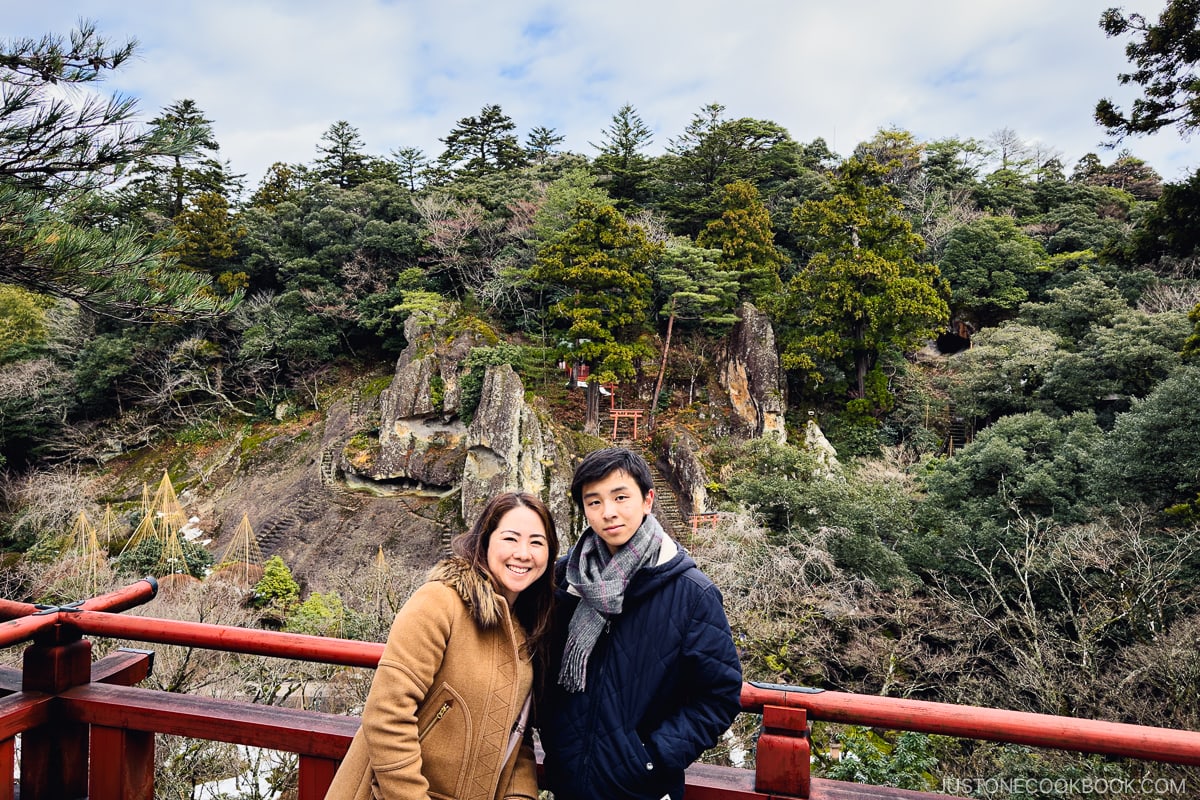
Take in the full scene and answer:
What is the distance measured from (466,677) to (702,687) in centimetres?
46

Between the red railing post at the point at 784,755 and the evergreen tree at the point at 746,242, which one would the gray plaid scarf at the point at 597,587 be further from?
the evergreen tree at the point at 746,242

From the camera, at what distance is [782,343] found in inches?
632

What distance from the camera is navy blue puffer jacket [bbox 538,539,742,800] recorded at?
3.93ft

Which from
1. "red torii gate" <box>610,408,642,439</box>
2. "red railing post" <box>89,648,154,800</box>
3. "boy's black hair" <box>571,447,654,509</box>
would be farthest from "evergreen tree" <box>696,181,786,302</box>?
"red railing post" <box>89,648,154,800</box>

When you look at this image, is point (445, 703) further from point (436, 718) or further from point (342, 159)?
point (342, 159)

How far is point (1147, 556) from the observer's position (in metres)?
6.90

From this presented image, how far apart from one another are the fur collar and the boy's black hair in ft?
0.82

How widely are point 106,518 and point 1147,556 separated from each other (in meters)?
17.4

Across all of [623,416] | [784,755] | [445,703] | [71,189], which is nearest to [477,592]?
[445,703]

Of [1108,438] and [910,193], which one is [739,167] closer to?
[910,193]

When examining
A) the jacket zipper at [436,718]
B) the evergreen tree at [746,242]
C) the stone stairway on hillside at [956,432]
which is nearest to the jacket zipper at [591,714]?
the jacket zipper at [436,718]

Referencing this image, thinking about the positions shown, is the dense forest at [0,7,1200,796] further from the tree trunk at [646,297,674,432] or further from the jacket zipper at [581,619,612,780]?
the jacket zipper at [581,619,612,780]

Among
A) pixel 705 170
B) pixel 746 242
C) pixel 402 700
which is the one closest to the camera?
pixel 402 700

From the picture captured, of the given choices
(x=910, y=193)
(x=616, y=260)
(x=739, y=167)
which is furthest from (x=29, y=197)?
(x=910, y=193)
